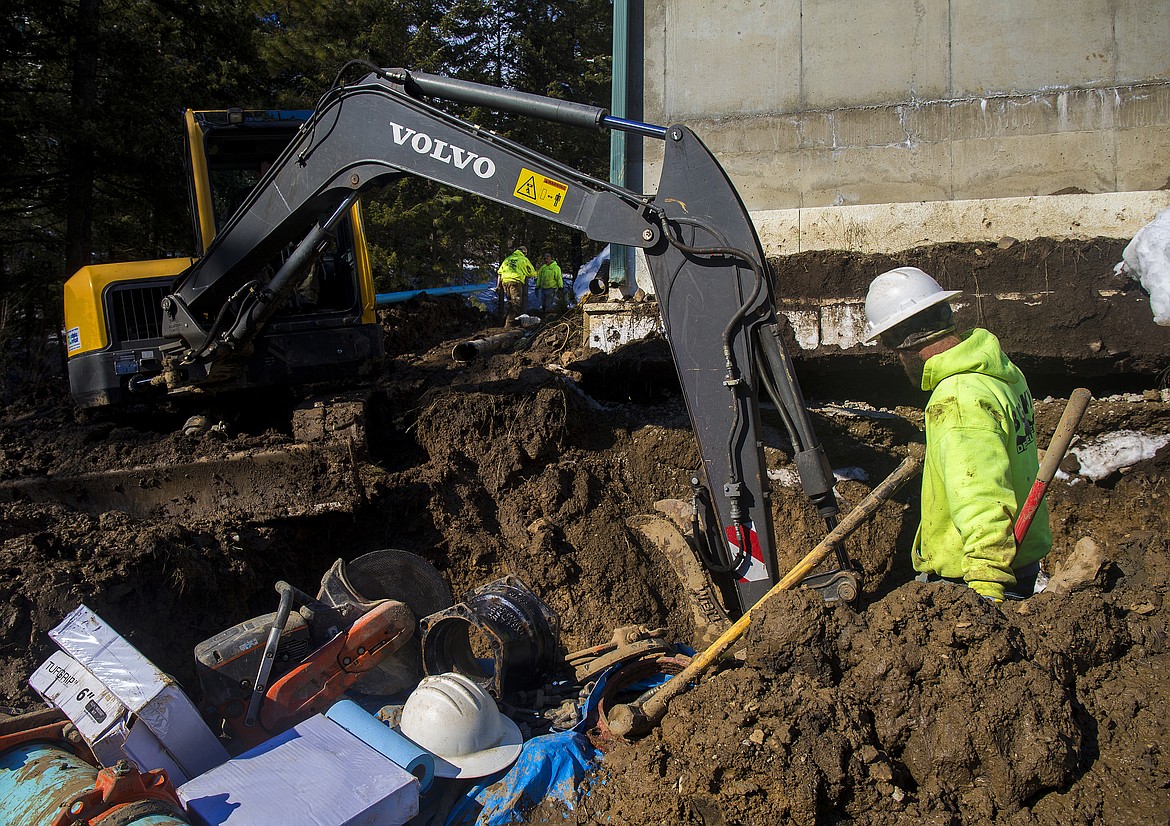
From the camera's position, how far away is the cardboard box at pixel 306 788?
2.95 meters

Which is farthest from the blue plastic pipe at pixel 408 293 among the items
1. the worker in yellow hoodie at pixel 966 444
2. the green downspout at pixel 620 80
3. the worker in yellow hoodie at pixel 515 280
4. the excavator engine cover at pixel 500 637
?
the worker in yellow hoodie at pixel 966 444

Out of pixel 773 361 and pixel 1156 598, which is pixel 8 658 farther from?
pixel 1156 598

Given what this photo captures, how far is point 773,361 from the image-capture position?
389 centimetres

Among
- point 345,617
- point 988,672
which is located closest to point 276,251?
point 345,617

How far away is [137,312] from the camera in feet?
21.2

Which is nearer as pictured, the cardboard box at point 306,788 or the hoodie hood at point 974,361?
the cardboard box at point 306,788

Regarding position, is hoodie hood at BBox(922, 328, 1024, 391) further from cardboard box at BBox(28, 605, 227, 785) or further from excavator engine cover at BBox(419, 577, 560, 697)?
cardboard box at BBox(28, 605, 227, 785)

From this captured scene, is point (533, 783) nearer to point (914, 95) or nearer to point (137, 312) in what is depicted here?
point (137, 312)

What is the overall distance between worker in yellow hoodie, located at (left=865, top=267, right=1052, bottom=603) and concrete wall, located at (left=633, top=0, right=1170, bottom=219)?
5.70 metres

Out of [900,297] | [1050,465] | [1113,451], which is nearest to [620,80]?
[1113,451]

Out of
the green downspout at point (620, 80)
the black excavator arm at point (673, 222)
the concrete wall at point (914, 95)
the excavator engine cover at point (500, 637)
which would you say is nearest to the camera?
the black excavator arm at point (673, 222)

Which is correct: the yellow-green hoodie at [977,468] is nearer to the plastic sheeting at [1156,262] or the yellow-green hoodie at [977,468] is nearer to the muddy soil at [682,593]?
the muddy soil at [682,593]

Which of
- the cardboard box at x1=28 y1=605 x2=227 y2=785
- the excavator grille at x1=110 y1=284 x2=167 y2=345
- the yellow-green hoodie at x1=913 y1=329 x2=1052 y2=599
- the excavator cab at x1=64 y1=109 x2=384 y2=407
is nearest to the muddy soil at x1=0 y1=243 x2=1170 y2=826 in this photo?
the yellow-green hoodie at x1=913 y1=329 x2=1052 y2=599

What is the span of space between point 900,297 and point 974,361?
15.3 inches
